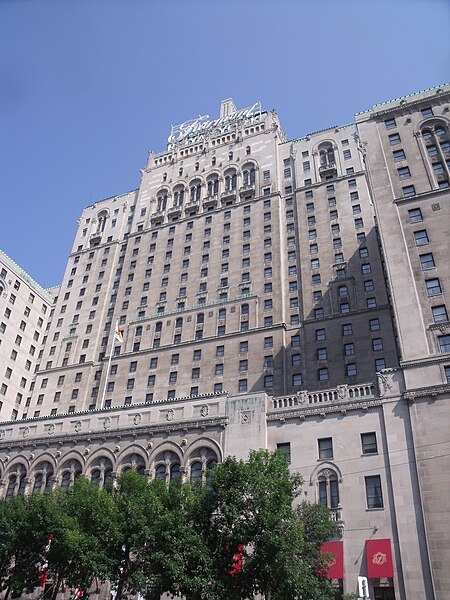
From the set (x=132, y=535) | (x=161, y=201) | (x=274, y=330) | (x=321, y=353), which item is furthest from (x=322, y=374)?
(x=161, y=201)

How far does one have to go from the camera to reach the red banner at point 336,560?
35.6 meters

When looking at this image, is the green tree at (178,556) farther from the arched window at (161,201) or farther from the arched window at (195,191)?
the arched window at (161,201)

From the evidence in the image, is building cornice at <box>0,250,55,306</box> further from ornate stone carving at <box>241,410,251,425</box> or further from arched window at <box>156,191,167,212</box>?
ornate stone carving at <box>241,410,251,425</box>

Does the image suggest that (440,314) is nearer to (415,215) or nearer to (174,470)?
(415,215)

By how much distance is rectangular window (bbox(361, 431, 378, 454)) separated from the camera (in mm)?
40281

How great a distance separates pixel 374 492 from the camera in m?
38.5

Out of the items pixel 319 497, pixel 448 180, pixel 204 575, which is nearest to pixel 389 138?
pixel 448 180

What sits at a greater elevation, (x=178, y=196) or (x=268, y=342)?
(x=178, y=196)

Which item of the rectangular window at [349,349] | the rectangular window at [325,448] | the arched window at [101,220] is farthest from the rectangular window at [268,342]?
the arched window at [101,220]

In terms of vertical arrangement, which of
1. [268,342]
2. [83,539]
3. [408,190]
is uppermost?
[408,190]

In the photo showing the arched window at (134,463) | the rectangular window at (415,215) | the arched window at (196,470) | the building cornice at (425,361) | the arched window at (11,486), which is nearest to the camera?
the building cornice at (425,361)

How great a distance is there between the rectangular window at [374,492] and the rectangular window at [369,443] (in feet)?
6.50

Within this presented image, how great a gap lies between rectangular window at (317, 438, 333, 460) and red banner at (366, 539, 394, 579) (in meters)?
7.03

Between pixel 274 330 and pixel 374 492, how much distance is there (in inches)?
1218
